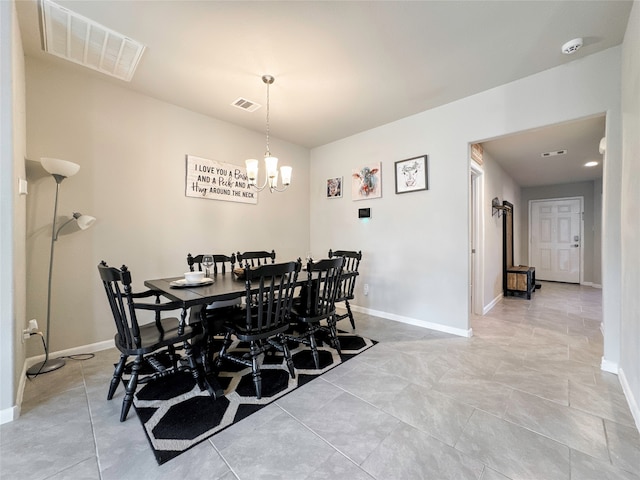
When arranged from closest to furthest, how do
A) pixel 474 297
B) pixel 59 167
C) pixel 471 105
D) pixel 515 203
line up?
pixel 59 167 → pixel 471 105 → pixel 474 297 → pixel 515 203

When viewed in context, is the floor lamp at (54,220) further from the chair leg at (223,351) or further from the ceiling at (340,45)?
the chair leg at (223,351)

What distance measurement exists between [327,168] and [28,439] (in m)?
4.00

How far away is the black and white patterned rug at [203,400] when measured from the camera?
144 centimetres

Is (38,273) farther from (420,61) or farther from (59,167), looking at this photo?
(420,61)

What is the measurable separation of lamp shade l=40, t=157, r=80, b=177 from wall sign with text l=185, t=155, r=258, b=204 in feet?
3.42

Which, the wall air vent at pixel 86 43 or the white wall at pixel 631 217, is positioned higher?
the wall air vent at pixel 86 43

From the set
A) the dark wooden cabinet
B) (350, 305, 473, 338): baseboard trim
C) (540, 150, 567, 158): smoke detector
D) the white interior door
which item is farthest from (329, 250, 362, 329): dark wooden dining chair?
the white interior door

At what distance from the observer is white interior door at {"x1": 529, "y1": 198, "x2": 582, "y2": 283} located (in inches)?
245

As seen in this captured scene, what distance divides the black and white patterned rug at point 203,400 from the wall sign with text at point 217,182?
1994 mm

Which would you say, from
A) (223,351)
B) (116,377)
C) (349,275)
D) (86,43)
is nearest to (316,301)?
(349,275)

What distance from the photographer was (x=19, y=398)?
170cm

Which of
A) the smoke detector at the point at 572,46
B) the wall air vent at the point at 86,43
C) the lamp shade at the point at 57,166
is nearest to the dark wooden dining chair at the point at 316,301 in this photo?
the lamp shade at the point at 57,166

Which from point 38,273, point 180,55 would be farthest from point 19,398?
point 180,55

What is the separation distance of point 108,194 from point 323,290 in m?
2.28
